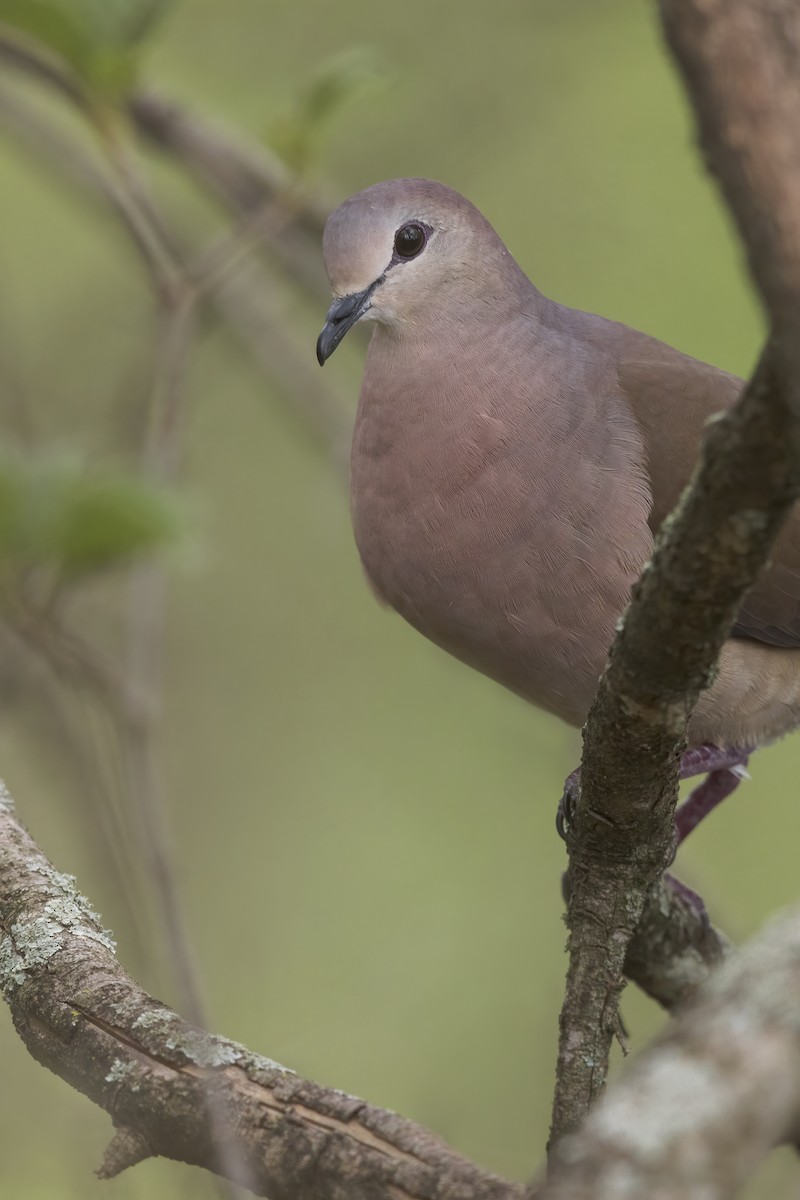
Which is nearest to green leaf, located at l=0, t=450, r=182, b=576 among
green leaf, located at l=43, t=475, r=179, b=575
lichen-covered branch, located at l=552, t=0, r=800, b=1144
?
green leaf, located at l=43, t=475, r=179, b=575

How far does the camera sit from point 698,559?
156 cm

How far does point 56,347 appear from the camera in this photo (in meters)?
5.55

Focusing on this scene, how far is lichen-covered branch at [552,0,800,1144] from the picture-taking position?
1.23 meters

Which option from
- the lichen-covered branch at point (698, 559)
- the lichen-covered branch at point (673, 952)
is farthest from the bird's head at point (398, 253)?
the lichen-covered branch at point (673, 952)

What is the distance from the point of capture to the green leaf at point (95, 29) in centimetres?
321

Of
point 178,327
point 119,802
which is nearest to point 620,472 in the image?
point 178,327

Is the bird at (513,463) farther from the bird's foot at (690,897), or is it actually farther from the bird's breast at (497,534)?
the bird's foot at (690,897)

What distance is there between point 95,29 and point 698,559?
92.5 inches

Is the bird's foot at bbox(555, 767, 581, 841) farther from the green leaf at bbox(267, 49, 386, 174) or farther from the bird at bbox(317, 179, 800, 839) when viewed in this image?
the green leaf at bbox(267, 49, 386, 174)

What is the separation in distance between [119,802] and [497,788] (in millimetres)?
3176

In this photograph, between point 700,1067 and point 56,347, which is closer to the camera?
point 700,1067

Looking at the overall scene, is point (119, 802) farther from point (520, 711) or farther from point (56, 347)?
point (56, 347)

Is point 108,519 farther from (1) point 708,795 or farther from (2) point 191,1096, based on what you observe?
(1) point 708,795

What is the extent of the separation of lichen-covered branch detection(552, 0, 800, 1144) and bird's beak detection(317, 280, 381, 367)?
1.21 metres
